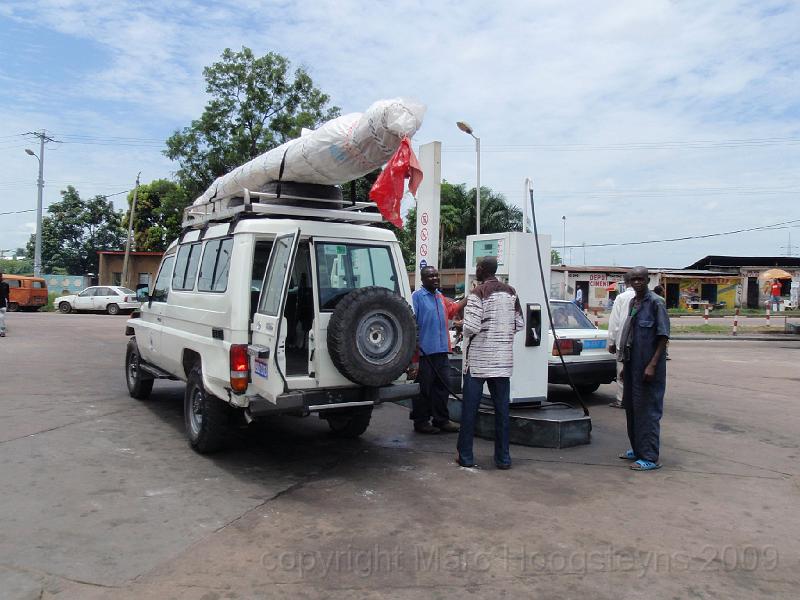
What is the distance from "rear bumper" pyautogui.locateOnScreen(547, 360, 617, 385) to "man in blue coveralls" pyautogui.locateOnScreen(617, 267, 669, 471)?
2.67m

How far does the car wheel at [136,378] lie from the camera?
8.54 meters

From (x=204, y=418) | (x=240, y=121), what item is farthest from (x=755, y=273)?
(x=204, y=418)

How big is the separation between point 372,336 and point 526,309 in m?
2.22

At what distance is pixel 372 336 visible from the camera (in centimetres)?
525

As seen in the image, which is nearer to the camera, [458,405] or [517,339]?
[517,339]

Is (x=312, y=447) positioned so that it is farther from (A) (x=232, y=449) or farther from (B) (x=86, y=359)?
(B) (x=86, y=359)

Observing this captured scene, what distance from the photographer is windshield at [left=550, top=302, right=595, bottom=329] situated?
9255 mm

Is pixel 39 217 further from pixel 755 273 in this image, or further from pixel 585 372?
pixel 755 273

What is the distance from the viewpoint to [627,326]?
19.2 ft

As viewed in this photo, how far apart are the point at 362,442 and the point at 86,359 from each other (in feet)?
27.1

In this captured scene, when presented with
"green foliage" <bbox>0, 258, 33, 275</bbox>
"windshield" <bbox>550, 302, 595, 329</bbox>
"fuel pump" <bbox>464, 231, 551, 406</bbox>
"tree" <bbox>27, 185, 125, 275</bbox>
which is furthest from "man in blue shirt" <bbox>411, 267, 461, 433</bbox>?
"green foliage" <bbox>0, 258, 33, 275</bbox>

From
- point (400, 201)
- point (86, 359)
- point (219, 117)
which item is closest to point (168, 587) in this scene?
point (400, 201)

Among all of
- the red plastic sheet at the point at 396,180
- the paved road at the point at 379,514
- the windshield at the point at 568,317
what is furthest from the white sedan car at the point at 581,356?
the red plastic sheet at the point at 396,180

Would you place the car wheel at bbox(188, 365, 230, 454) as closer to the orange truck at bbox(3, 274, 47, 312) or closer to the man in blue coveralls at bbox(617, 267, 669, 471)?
the man in blue coveralls at bbox(617, 267, 669, 471)
